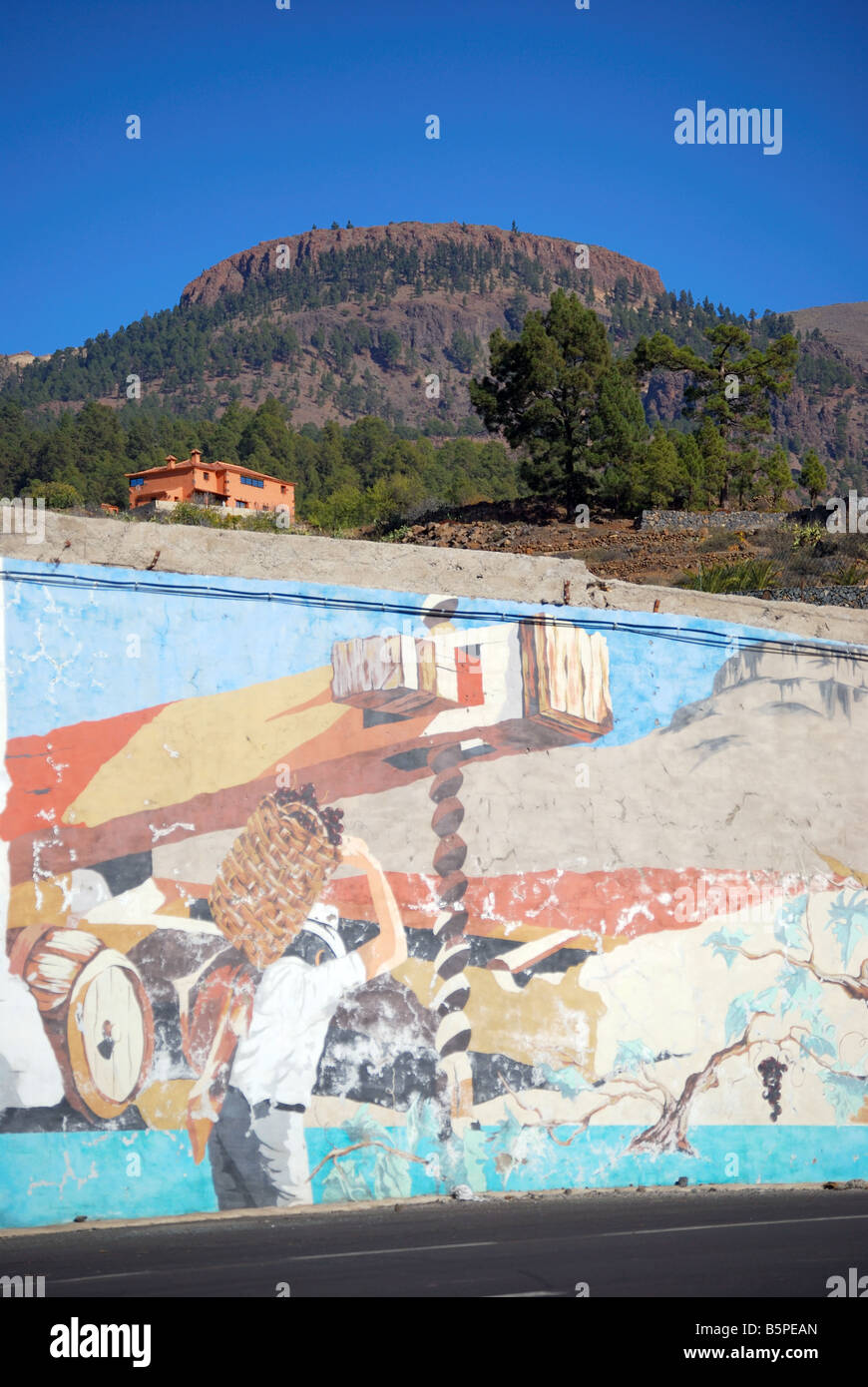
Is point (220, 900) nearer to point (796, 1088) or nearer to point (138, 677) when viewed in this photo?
point (138, 677)

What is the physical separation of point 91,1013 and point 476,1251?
125 inches

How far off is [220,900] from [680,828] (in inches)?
163

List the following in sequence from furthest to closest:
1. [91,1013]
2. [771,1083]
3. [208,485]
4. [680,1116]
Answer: [208,485]
[771,1083]
[680,1116]
[91,1013]

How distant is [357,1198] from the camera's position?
29.8 ft

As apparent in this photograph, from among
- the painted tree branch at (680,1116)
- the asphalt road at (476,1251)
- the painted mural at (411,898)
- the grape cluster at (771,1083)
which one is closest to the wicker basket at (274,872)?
the painted mural at (411,898)

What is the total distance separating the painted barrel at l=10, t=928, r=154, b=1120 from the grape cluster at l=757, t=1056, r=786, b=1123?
5398 millimetres

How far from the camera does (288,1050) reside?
907 cm

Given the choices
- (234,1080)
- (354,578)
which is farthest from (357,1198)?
(354,578)

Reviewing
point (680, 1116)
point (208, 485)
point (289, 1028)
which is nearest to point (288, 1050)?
point (289, 1028)

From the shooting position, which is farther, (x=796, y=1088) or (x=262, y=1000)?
(x=796, y=1088)

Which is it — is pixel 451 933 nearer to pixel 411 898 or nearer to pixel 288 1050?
pixel 411 898

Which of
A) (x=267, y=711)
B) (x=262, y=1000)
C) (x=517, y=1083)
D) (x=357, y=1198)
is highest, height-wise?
(x=267, y=711)

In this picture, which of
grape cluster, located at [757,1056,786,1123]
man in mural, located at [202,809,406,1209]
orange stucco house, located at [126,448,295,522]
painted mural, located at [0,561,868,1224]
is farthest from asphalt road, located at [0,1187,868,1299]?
orange stucco house, located at [126,448,295,522]

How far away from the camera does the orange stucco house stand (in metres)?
63.6
